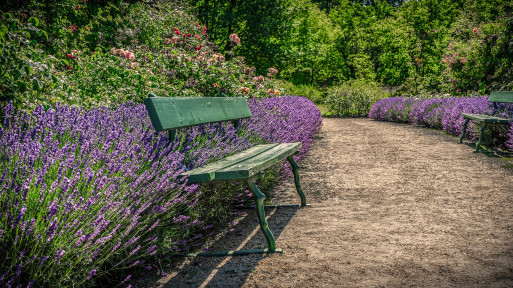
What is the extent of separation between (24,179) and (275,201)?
9.76ft

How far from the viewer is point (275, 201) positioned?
455 cm

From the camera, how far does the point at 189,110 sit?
3576 mm

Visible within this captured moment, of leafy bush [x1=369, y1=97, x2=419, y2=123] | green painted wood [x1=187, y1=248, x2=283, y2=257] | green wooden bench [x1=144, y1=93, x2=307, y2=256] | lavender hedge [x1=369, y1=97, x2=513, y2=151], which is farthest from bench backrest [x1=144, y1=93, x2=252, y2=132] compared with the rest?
leafy bush [x1=369, y1=97, x2=419, y2=123]

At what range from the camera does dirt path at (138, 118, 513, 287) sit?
261 centimetres

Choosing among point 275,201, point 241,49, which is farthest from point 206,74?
point 241,49

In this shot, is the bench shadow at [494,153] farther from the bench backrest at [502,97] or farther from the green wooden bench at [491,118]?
the bench backrest at [502,97]

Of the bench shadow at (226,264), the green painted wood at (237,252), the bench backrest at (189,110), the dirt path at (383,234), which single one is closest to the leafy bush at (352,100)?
the dirt path at (383,234)

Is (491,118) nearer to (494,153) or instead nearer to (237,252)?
(494,153)

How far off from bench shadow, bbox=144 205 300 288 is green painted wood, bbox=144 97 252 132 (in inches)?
39.2

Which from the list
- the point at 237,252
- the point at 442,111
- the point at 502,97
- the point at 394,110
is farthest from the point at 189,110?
the point at 394,110

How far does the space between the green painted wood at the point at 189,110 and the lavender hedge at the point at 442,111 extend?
4824mm

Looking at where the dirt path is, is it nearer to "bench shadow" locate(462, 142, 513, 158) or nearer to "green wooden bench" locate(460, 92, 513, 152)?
"bench shadow" locate(462, 142, 513, 158)

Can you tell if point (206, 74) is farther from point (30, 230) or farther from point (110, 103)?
point (30, 230)

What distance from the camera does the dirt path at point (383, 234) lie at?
8.56ft
